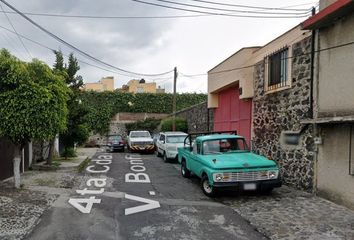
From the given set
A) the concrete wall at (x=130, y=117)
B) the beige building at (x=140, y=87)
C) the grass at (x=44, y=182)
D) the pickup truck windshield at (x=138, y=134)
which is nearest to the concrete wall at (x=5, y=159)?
the grass at (x=44, y=182)

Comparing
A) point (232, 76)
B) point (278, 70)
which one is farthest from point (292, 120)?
point (232, 76)

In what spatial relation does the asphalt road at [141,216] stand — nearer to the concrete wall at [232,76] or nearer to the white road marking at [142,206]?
the white road marking at [142,206]

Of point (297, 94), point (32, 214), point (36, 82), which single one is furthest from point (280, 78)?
point (32, 214)

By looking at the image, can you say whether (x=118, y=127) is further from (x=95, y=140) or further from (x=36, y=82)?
(x=36, y=82)

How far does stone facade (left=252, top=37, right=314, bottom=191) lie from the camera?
407 inches

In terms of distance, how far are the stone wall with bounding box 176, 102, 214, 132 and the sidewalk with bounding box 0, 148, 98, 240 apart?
31.9 feet

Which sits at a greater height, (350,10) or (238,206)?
(350,10)

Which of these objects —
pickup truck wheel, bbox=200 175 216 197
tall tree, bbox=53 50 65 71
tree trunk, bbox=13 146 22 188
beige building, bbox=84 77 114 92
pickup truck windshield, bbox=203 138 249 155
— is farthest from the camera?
beige building, bbox=84 77 114 92

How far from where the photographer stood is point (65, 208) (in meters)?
8.37

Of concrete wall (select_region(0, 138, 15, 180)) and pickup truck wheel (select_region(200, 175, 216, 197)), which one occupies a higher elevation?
concrete wall (select_region(0, 138, 15, 180))

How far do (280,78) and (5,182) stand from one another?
9.60 meters

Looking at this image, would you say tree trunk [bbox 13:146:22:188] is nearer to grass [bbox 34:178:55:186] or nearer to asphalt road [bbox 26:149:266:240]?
grass [bbox 34:178:55:186]

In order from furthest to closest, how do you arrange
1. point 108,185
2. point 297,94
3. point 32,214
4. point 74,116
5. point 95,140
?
point 95,140, point 74,116, point 108,185, point 297,94, point 32,214

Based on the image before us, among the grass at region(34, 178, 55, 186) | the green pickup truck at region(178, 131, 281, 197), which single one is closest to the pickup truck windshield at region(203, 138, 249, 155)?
the green pickup truck at region(178, 131, 281, 197)
